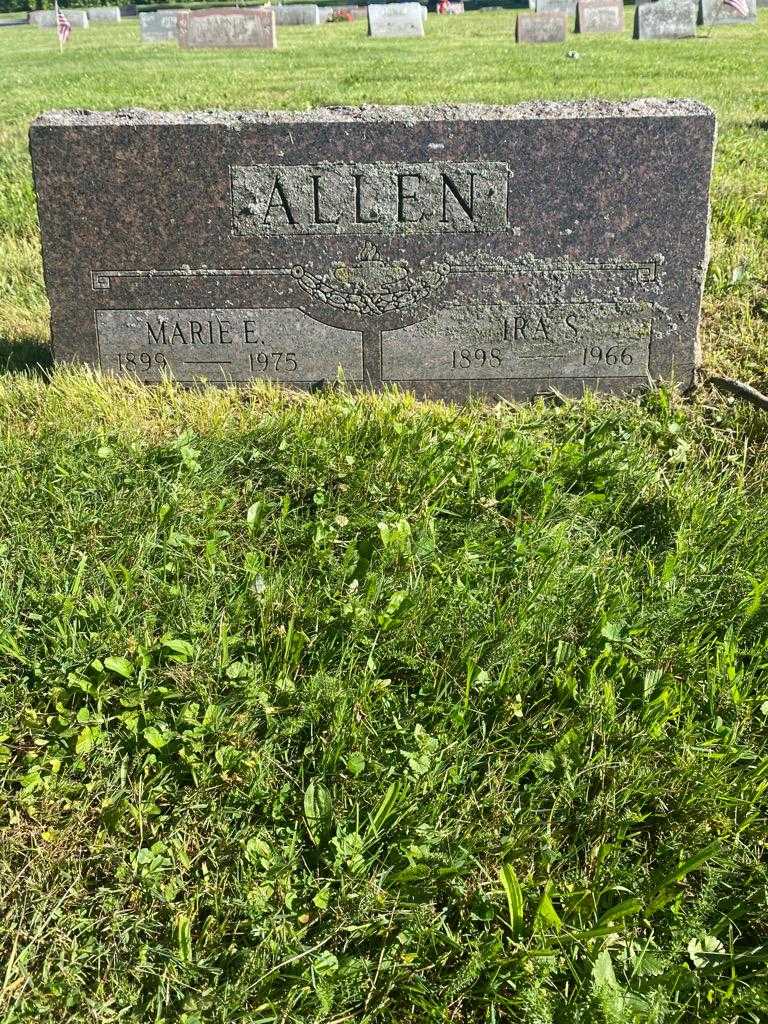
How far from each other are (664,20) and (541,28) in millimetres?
2555

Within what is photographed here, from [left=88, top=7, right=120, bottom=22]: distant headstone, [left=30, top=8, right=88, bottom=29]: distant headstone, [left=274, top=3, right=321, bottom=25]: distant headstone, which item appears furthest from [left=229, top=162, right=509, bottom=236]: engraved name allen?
[left=88, top=7, right=120, bottom=22]: distant headstone

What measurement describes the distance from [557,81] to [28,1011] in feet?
38.0

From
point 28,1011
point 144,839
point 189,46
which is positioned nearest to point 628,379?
point 144,839

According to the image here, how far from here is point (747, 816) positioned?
208 cm

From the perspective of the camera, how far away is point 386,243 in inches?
149

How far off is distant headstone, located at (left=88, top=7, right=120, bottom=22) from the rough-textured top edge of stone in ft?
155

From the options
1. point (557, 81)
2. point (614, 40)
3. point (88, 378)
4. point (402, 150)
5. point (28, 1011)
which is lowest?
point (28, 1011)

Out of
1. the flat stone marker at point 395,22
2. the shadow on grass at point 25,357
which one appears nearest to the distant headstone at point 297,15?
the flat stone marker at point 395,22

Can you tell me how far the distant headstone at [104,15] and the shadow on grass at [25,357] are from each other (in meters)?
46.7

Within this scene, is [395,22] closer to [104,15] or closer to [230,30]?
[230,30]

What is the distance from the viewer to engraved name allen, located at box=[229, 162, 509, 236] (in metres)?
3.68

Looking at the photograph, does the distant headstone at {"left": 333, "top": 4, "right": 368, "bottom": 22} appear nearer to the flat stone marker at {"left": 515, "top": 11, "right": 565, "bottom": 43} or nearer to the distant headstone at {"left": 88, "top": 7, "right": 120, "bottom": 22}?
the distant headstone at {"left": 88, "top": 7, "right": 120, "bottom": 22}

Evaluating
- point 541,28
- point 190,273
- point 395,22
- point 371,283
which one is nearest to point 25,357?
point 190,273

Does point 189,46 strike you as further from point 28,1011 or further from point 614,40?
point 28,1011
